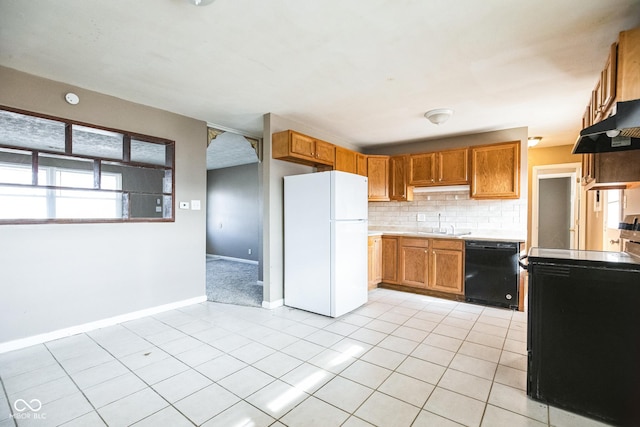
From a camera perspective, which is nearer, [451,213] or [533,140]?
[533,140]

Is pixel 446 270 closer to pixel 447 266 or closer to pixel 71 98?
pixel 447 266

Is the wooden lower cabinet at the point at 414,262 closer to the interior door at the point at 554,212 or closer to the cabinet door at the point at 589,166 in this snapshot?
the cabinet door at the point at 589,166

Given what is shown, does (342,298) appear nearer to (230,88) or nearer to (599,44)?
(230,88)

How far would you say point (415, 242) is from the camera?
4488 millimetres

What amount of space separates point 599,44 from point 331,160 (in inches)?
112

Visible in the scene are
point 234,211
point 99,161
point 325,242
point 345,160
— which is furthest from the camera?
point 234,211

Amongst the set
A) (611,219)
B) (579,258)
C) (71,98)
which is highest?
(71,98)

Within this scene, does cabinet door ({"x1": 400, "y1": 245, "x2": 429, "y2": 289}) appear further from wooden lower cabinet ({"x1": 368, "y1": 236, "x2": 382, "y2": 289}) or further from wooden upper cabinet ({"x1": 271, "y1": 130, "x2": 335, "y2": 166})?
wooden upper cabinet ({"x1": 271, "y1": 130, "x2": 335, "y2": 166})

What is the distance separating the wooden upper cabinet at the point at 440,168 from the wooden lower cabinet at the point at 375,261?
1151 millimetres

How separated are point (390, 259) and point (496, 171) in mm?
1954

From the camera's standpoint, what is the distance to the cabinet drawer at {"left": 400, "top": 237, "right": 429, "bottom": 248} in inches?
173

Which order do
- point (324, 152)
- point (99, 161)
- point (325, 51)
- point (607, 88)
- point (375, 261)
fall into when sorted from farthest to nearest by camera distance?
point (375, 261), point (324, 152), point (99, 161), point (325, 51), point (607, 88)

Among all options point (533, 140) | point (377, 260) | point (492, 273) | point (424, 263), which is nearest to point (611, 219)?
point (492, 273)

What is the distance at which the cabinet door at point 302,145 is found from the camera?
3688mm
